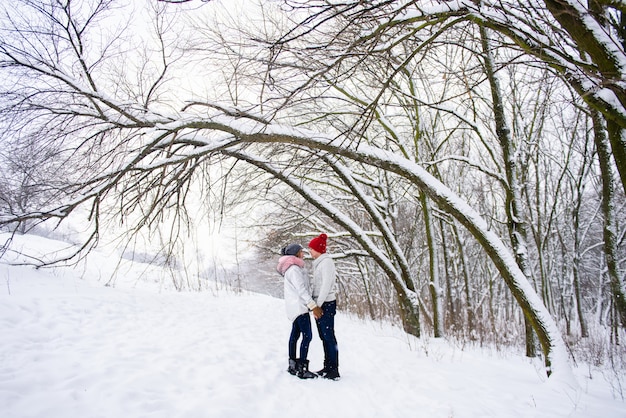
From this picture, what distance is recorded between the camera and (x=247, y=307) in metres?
8.13

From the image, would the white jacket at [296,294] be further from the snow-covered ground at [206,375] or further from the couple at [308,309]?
the snow-covered ground at [206,375]

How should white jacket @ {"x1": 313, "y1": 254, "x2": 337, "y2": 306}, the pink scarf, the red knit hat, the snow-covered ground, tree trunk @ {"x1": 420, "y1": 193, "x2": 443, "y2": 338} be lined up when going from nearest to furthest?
1. the snow-covered ground
2. white jacket @ {"x1": 313, "y1": 254, "x2": 337, "y2": 306}
3. the pink scarf
4. the red knit hat
5. tree trunk @ {"x1": 420, "y1": 193, "x2": 443, "y2": 338}

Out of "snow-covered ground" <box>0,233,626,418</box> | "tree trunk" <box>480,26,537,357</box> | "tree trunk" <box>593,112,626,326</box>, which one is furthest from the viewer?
"tree trunk" <box>593,112,626,326</box>

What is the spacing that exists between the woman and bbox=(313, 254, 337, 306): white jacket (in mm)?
122

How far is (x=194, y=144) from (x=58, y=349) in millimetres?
2859

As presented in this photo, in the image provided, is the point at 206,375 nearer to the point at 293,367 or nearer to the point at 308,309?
the point at 293,367

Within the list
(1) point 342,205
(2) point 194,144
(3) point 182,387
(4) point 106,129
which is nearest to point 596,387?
(3) point 182,387

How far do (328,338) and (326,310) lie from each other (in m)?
0.32

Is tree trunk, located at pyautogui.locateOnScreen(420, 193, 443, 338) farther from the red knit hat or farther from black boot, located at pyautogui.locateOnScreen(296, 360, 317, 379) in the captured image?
black boot, located at pyautogui.locateOnScreen(296, 360, 317, 379)

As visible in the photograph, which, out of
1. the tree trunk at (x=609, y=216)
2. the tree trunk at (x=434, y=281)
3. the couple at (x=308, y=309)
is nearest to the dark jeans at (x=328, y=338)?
the couple at (x=308, y=309)

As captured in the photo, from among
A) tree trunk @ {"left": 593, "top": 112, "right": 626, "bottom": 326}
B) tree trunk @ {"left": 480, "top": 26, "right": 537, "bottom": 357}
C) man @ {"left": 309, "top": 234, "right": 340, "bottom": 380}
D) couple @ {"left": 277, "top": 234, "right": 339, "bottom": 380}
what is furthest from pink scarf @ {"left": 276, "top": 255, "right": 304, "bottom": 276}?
tree trunk @ {"left": 593, "top": 112, "right": 626, "bottom": 326}

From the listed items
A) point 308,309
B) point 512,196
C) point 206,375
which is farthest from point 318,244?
point 512,196

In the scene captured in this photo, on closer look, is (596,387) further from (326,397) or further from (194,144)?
(194,144)

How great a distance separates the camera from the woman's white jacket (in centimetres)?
374
